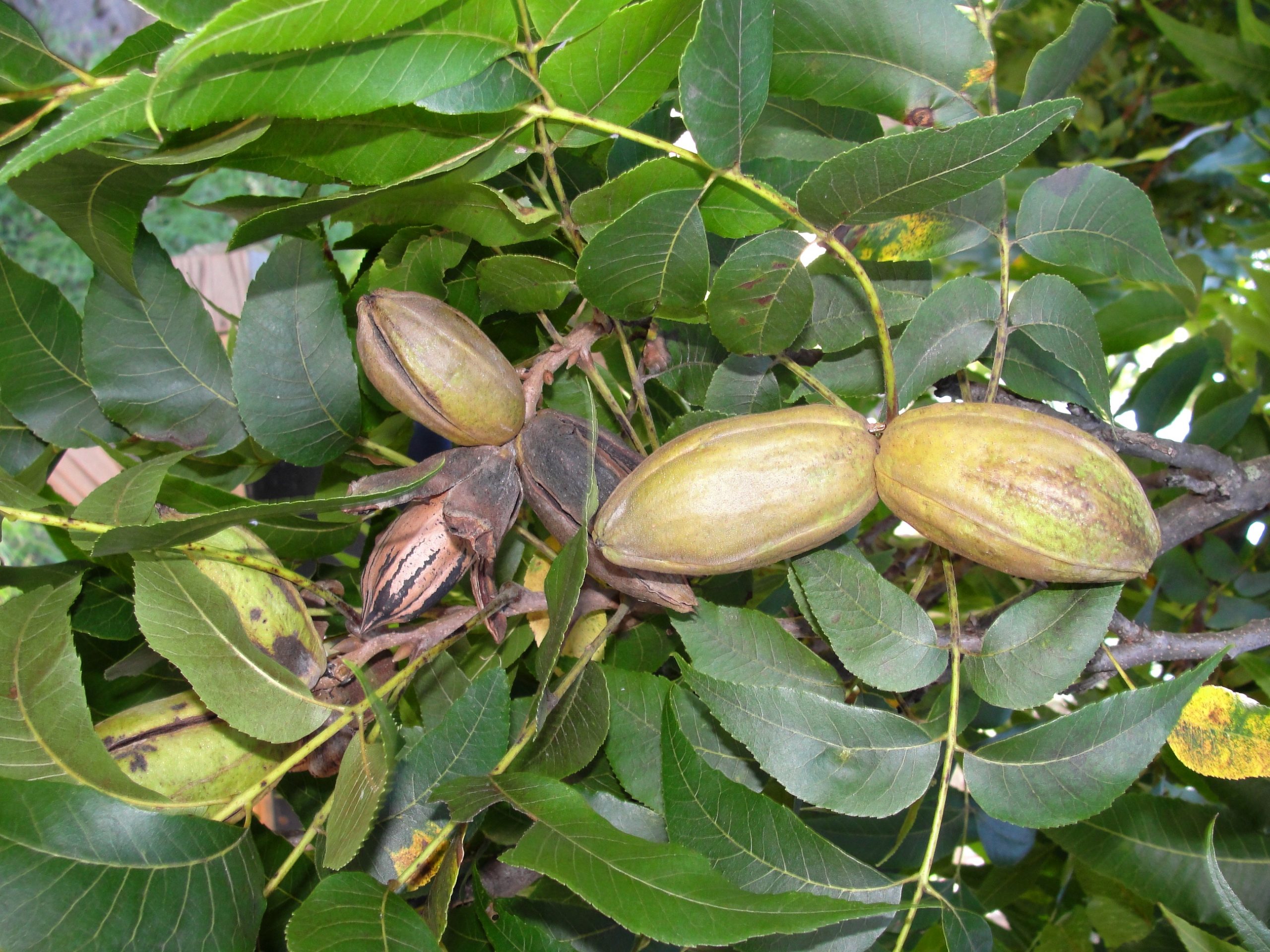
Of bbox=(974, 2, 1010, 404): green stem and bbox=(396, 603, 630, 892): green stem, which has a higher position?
bbox=(974, 2, 1010, 404): green stem

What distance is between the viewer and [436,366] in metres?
0.69

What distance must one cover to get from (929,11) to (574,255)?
35cm

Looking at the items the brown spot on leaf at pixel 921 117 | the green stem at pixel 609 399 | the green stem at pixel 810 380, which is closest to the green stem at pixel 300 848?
the green stem at pixel 609 399

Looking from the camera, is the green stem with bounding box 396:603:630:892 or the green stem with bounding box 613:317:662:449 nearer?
the green stem with bounding box 396:603:630:892

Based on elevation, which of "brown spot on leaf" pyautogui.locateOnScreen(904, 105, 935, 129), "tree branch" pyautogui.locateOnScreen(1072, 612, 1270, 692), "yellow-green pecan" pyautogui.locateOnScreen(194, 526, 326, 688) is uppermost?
"brown spot on leaf" pyautogui.locateOnScreen(904, 105, 935, 129)

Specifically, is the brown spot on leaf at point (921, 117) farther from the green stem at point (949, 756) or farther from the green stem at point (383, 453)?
the green stem at point (383, 453)

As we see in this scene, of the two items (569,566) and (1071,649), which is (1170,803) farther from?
(569,566)

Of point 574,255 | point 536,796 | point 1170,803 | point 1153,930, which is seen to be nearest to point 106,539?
point 536,796

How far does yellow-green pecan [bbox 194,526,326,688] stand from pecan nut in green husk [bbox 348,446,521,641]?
0.05 metres

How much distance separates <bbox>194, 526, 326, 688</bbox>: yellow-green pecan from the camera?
2.41 ft

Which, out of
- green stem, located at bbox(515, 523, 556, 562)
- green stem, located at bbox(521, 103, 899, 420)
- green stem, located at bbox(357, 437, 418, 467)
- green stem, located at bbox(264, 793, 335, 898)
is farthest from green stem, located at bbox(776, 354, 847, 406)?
green stem, located at bbox(264, 793, 335, 898)

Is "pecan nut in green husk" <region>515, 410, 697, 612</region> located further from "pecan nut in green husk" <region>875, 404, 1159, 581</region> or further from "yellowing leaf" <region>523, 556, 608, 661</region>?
"pecan nut in green husk" <region>875, 404, 1159, 581</region>

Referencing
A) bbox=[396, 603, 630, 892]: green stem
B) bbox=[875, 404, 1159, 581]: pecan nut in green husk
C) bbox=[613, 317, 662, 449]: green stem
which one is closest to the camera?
bbox=[875, 404, 1159, 581]: pecan nut in green husk

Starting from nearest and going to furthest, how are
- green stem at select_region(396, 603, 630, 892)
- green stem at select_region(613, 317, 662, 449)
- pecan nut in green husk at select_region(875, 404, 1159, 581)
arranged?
pecan nut in green husk at select_region(875, 404, 1159, 581), green stem at select_region(396, 603, 630, 892), green stem at select_region(613, 317, 662, 449)
